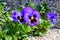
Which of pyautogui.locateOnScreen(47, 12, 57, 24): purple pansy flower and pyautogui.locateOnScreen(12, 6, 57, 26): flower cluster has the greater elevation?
pyautogui.locateOnScreen(12, 6, 57, 26): flower cluster

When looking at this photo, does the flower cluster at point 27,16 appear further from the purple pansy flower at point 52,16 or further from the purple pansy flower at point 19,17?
the purple pansy flower at point 52,16

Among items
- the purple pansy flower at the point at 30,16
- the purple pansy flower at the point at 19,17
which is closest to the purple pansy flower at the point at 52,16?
the purple pansy flower at the point at 30,16

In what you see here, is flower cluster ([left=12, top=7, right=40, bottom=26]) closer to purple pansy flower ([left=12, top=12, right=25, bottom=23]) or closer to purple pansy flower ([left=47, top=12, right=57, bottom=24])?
purple pansy flower ([left=12, top=12, right=25, bottom=23])

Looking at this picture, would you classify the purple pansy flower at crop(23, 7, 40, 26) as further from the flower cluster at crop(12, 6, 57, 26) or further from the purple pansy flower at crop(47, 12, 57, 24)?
the purple pansy flower at crop(47, 12, 57, 24)

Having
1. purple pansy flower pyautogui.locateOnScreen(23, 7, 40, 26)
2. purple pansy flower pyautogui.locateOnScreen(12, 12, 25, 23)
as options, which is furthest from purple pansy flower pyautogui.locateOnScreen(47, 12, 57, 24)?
purple pansy flower pyautogui.locateOnScreen(12, 12, 25, 23)

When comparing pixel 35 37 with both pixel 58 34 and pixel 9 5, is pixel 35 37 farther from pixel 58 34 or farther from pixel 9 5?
pixel 9 5

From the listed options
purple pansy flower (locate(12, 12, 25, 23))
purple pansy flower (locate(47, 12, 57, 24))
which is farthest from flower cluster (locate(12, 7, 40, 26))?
purple pansy flower (locate(47, 12, 57, 24))

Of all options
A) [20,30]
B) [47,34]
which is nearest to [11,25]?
[20,30]

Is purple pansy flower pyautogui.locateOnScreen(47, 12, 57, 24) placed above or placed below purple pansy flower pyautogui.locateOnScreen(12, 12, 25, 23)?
below

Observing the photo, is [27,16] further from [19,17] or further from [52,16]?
[52,16]

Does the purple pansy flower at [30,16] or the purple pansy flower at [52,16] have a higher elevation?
the purple pansy flower at [30,16]

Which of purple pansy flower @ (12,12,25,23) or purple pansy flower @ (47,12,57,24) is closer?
purple pansy flower @ (12,12,25,23)
